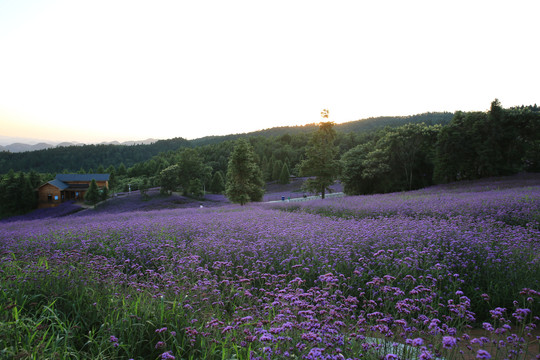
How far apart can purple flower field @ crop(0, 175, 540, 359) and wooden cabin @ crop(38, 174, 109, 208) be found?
51.6 metres

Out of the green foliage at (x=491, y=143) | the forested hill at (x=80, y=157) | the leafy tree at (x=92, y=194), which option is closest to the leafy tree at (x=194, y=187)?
the leafy tree at (x=92, y=194)

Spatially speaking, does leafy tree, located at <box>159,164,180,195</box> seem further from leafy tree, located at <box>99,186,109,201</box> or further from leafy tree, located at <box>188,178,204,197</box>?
leafy tree, located at <box>99,186,109,201</box>

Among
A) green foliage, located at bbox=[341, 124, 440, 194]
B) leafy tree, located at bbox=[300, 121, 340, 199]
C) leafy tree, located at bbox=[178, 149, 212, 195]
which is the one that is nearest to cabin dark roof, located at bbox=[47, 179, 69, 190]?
leafy tree, located at bbox=[178, 149, 212, 195]

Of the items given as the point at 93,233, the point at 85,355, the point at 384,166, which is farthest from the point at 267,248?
the point at 384,166

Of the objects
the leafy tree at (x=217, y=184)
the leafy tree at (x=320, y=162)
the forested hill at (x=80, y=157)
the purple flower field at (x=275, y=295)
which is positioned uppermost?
the forested hill at (x=80, y=157)

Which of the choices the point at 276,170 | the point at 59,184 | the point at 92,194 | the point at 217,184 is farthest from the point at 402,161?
the point at 276,170

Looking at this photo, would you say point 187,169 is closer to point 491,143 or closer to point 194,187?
point 194,187

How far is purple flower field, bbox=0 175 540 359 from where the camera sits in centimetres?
277

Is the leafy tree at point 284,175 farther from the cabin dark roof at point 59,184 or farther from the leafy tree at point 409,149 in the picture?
Result: the cabin dark roof at point 59,184

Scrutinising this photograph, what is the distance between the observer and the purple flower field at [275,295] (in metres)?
2.77

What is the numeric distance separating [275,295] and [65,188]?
6240 cm

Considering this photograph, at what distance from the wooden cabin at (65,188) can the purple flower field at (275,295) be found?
5164cm

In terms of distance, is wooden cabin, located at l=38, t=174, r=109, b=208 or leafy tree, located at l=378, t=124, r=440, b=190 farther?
wooden cabin, located at l=38, t=174, r=109, b=208

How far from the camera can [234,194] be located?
31.7 metres
